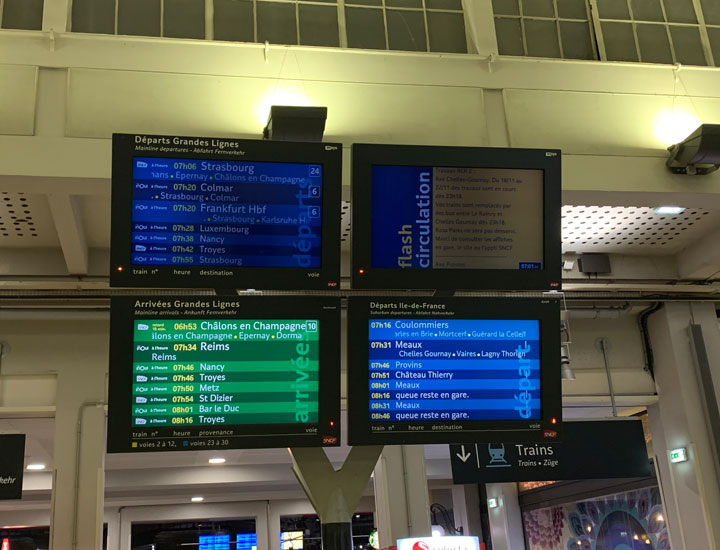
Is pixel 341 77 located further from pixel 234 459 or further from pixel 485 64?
pixel 234 459

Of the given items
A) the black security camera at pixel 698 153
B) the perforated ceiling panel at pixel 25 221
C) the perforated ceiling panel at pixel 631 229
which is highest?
the perforated ceiling panel at pixel 25 221

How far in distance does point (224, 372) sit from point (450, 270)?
1103mm

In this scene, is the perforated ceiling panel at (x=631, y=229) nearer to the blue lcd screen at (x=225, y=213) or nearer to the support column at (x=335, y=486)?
the blue lcd screen at (x=225, y=213)

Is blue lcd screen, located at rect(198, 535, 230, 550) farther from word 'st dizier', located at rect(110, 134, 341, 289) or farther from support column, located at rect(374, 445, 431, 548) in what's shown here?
word 'st dizier', located at rect(110, 134, 341, 289)

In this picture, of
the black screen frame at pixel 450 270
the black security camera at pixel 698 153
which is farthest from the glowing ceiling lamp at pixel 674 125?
the black screen frame at pixel 450 270

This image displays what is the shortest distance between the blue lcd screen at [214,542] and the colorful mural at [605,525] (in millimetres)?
5464

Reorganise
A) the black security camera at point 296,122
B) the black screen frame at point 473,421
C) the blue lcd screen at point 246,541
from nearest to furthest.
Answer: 1. the black screen frame at point 473,421
2. the black security camera at point 296,122
3. the blue lcd screen at point 246,541

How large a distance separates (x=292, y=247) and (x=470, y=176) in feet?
2.91

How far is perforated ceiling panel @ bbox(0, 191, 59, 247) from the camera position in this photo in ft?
17.5

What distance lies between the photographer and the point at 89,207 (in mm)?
5676

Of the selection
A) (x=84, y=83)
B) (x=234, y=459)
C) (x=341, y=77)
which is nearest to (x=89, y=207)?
(x=84, y=83)

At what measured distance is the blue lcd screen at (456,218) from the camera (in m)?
3.61

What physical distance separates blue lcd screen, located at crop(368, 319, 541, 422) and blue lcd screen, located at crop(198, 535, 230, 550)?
455 inches

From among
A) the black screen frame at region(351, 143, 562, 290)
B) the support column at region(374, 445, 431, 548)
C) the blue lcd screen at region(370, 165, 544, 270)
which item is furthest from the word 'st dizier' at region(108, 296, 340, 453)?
the support column at region(374, 445, 431, 548)
